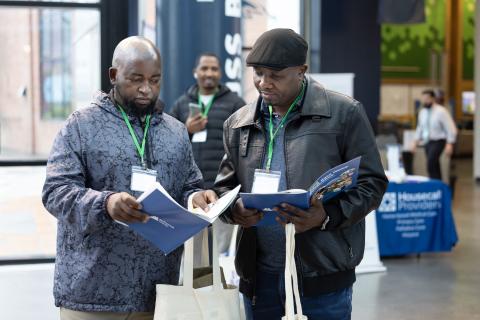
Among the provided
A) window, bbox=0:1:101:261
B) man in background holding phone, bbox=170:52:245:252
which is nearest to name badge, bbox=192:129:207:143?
man in background holding phone, bbox=170:52:245:252

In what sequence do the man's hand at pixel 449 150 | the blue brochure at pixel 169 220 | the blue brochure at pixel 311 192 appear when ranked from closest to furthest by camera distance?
the blue brochure at pixel 169 220 → the blue brochure at pixel 311 192 → the man's hand at pixel 449 150

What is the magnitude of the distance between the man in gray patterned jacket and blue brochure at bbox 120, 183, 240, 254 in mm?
120

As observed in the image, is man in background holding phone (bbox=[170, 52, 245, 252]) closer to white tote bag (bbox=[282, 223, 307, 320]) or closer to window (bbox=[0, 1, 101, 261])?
window (bbox=[0, 1, 101, 261])

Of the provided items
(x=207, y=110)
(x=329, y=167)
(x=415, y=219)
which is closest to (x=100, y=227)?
(x=329, y=167)

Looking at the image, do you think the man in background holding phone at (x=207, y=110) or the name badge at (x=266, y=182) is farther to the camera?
the man in background holding phone at (x=207, y=110)

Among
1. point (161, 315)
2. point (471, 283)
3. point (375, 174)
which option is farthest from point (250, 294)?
point (471, 283)

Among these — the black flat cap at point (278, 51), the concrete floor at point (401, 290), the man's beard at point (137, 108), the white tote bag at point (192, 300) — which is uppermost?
the black flat cap at point (278, 51)

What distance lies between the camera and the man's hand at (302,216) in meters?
2.45

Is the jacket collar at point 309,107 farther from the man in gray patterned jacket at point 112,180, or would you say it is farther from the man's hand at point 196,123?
the man's hand at point 196,123

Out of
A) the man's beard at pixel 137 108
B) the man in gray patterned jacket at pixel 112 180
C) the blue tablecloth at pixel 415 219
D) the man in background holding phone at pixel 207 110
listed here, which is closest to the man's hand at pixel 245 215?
the man in gray patterned jacket at pixel 112 180

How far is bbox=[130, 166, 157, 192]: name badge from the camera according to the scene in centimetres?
250

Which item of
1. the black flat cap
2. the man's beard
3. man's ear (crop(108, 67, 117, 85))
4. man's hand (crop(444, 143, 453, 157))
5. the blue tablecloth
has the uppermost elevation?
the black flat cap

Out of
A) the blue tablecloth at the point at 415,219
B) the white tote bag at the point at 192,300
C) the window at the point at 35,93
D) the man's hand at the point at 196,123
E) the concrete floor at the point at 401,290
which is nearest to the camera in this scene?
the white tote bag at the point at 192,300

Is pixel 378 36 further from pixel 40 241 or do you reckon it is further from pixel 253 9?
pixel 40 241
